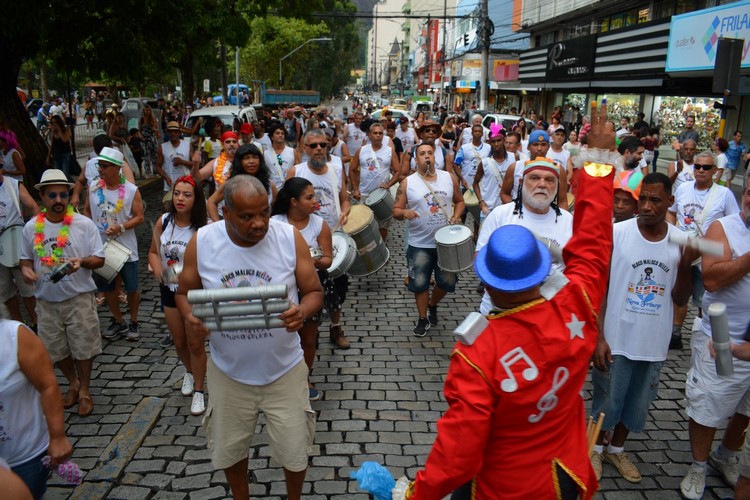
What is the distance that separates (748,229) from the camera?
11.4 ft

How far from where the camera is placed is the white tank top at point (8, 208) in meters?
5.53

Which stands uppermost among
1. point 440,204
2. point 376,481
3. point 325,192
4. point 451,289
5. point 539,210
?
point 539,210

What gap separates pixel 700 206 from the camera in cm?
606

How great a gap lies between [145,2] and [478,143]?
6130mm

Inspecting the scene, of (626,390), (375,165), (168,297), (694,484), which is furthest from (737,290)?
(375,165)

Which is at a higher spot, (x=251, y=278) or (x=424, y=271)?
(x=251, y=278)

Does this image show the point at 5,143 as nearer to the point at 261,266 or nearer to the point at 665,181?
the point at 261,266

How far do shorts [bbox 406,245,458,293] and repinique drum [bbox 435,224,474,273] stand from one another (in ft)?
0.70

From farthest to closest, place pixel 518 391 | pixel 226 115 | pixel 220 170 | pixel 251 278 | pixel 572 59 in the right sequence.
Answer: pixel 572 59 < pixel 226 115 < pixel 220 170 < pixel 251 278 < pixel 518 391

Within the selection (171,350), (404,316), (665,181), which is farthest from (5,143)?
(665,181)

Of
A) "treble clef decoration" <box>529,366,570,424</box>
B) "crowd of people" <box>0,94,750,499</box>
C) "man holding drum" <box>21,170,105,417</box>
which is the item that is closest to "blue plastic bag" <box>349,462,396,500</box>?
"crowd of people" <box>0,94,750,499</box>

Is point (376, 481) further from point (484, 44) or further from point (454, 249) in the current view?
point (484, 44)

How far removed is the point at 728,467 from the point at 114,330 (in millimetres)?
5626

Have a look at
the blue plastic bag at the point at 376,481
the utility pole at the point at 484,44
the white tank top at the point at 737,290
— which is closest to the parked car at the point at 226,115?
the white tank top at the point at 737,290
